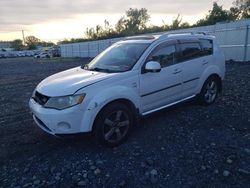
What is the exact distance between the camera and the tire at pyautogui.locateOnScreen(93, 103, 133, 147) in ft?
13.0

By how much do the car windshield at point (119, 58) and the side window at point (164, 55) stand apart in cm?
22

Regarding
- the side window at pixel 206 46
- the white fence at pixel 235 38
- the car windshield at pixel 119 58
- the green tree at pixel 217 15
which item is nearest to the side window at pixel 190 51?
the side window at pixel 206 46

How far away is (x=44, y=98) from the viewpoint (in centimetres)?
409

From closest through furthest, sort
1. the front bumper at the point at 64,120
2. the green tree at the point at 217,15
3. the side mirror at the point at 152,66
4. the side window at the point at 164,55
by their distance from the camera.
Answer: the front bumper at the point at 64,120 → the side mirror at the point at 152,66 → the side window at the point at 164,55 → the green tree at the point at 217,15

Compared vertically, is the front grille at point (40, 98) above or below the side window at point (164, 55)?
below

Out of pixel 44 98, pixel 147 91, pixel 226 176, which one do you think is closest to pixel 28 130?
pixel 44 98

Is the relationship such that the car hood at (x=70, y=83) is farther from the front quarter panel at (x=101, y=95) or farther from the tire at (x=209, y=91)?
the tire at (x=209, y=91)

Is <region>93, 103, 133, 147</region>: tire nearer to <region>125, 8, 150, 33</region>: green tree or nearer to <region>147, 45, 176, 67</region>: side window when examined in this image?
<region>147, 45, 176, 67</region>: side window

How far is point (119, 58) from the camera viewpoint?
4.92 metres

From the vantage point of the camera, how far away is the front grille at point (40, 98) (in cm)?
405

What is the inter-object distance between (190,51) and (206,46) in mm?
693

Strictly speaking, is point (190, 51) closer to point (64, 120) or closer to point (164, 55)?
point (164, 55)

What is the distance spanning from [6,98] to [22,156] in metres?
5.41

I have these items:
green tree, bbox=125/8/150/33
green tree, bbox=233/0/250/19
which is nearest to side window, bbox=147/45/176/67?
green tree, bbox=233/0/250/19
